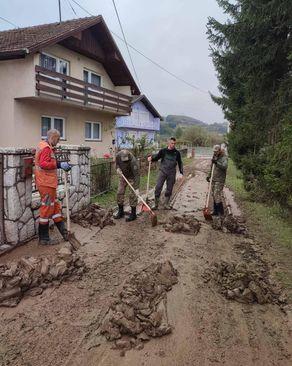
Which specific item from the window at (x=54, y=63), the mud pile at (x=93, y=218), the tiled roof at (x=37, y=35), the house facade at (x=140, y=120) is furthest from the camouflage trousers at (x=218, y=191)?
the house facade at (x=140, y=120)

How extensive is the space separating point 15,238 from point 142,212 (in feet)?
12.7

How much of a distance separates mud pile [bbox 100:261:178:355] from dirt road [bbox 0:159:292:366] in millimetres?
86

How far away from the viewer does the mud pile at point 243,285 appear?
4.48m

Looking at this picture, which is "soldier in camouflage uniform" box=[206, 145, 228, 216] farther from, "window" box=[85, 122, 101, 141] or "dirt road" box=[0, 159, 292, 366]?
"window" box=[85, 122, 101, 141]

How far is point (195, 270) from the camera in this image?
532 cm

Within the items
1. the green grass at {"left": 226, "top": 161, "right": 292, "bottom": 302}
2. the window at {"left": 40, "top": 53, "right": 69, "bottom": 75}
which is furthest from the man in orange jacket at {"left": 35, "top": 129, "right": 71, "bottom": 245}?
the window at {"left": 40, "top": 53, "right": 69, "bottom": 75}

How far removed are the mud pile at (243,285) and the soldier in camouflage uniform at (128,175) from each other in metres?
3.40

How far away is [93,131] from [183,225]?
15426 mm

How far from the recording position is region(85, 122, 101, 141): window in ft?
69.7

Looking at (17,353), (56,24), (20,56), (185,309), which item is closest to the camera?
(17,353)

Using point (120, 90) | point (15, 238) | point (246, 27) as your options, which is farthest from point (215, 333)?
point (120, 90)

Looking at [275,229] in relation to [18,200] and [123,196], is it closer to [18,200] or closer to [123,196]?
[123,196]

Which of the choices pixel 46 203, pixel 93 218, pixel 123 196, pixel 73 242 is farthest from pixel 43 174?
pixel 123 196

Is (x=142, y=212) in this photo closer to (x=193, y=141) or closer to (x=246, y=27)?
(x=246, y=27)
